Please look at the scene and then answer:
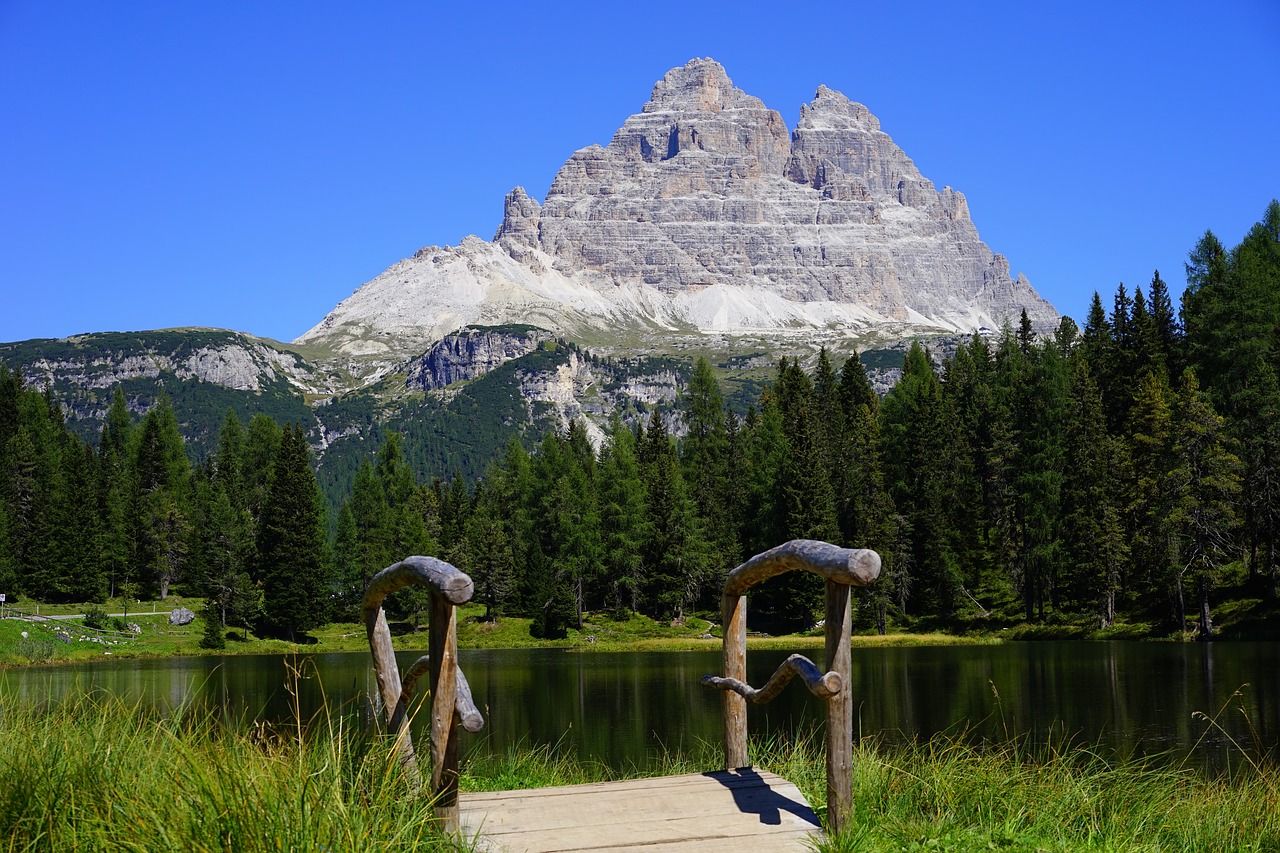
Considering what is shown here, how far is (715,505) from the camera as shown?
272 ft

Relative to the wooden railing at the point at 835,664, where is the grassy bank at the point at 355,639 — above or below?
below

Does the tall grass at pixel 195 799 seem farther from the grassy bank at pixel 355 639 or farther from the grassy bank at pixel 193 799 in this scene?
the grassy bank at pixel 355 639

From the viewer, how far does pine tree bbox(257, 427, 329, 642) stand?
7450cm

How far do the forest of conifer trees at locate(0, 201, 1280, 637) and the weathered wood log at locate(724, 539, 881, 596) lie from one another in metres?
49.0

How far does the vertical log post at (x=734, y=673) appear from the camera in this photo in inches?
398

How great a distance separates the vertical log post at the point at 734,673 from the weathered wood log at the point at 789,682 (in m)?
0.15

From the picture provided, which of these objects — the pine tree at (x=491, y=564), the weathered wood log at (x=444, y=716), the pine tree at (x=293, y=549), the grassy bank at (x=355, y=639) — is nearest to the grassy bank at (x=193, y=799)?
the weathered wood log at (x=444, y=716)

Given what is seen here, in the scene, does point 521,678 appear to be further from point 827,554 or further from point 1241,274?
point 1241,274

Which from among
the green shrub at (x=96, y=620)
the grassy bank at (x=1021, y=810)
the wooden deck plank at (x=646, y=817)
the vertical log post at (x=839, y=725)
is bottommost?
the green shrub at (x=96, y=620)

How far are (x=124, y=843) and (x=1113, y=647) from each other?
53140 mm

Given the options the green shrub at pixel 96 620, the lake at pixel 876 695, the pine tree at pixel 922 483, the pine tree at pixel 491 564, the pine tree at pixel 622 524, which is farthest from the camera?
the pine tree at pixel 491 564

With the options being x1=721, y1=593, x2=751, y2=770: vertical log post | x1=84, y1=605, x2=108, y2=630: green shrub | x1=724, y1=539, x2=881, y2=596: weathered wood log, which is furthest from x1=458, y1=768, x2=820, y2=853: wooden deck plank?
x1=84, y1=605, x2=108, y2=630: green shrub

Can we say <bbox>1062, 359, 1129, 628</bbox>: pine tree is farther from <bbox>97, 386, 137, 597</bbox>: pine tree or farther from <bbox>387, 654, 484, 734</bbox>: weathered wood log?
<bbox>97, 386, 137, 597</bbox>: pine tree

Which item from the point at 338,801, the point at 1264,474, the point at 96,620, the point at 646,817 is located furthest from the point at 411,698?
the point at 96,620
